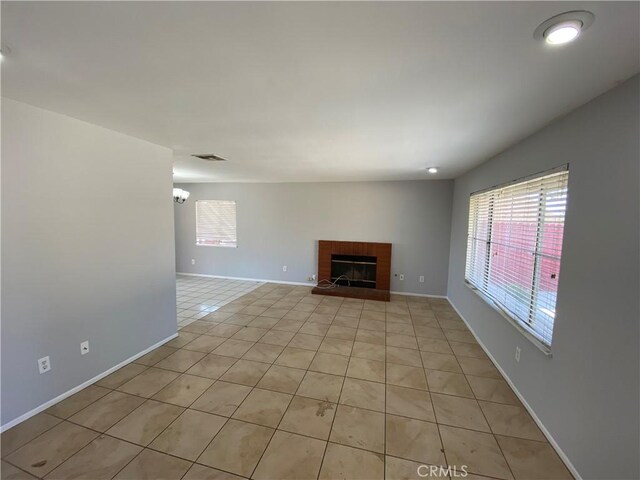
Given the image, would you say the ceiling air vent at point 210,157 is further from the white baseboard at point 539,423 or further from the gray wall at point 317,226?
the white baseboard at point 539,423

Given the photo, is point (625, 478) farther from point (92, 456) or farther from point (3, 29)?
point (3, 29)

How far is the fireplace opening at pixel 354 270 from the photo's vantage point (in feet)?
17.4

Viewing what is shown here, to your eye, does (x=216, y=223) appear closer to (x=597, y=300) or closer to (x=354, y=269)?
(x=354, y=269)

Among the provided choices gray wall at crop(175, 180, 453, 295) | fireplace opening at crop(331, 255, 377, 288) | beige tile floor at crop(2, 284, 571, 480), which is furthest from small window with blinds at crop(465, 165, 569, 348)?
fireplace opening at crop(331, 255, 377, 288)

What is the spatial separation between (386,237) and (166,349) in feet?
13.2

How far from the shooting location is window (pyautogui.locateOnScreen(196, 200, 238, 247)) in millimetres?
6121

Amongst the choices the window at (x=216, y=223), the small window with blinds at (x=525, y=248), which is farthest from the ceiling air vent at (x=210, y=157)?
the small window with blinds at (x=525, y=248)

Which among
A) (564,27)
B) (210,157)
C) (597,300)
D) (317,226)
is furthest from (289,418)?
(317,226)

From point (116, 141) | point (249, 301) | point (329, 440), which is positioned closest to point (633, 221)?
point (329, 440)

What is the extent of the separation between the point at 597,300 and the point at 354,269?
4.07 m

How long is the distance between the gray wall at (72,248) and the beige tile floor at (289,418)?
13.5 inches

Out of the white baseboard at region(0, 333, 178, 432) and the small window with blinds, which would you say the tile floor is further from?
the small window with blinds

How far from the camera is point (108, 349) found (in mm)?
2449

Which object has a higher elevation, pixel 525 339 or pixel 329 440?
pixel 525 339
